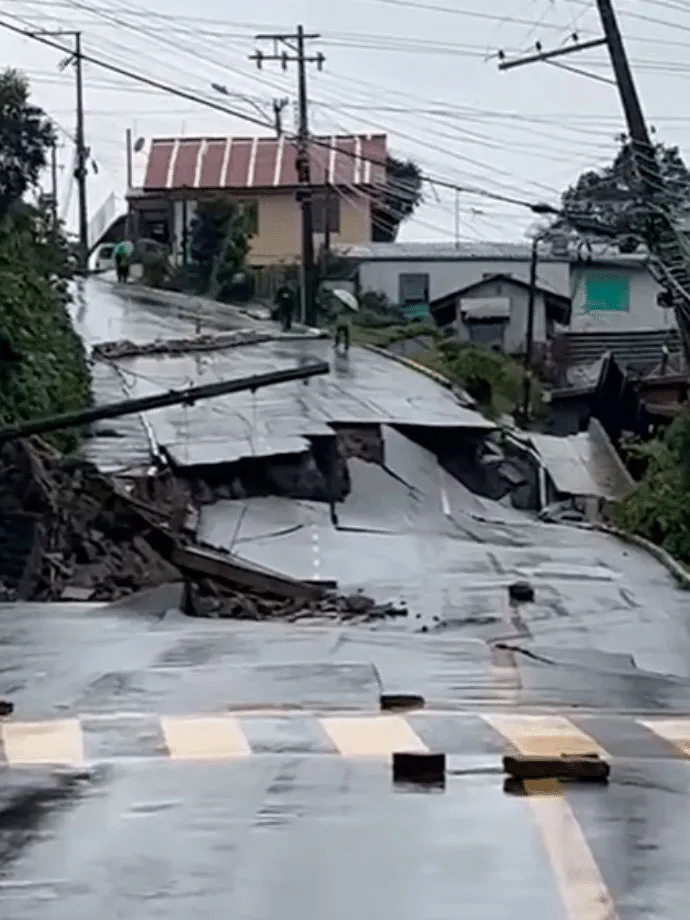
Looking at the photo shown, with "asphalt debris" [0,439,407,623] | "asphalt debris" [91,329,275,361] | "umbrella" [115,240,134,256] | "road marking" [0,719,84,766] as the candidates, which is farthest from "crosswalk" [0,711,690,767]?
"umbrella" [115,240,134,256]

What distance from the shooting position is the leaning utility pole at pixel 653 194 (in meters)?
28.6

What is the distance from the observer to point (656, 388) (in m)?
48.3

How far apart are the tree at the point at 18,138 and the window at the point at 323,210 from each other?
3612 centimetres

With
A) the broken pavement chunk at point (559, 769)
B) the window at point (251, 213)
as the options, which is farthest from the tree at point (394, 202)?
the broken pavement chunk at point (559, 769)

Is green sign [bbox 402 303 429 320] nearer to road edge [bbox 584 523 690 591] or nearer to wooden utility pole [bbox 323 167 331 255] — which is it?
wooden utility pole [bbox 323 167 331 255]

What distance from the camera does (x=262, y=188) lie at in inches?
2864

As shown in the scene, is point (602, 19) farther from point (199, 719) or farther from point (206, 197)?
point (206, 197)

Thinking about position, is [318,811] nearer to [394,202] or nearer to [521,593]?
[521,593]

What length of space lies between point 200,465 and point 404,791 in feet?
78.5

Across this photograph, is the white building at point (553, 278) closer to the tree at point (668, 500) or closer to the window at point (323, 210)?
the window at point (323, 210)

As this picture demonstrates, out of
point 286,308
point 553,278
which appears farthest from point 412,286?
point 286,308

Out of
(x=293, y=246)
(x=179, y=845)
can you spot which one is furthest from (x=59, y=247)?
(x=179, y=845)

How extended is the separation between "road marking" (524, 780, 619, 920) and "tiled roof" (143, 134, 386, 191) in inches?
2487

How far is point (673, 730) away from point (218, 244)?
177ft
